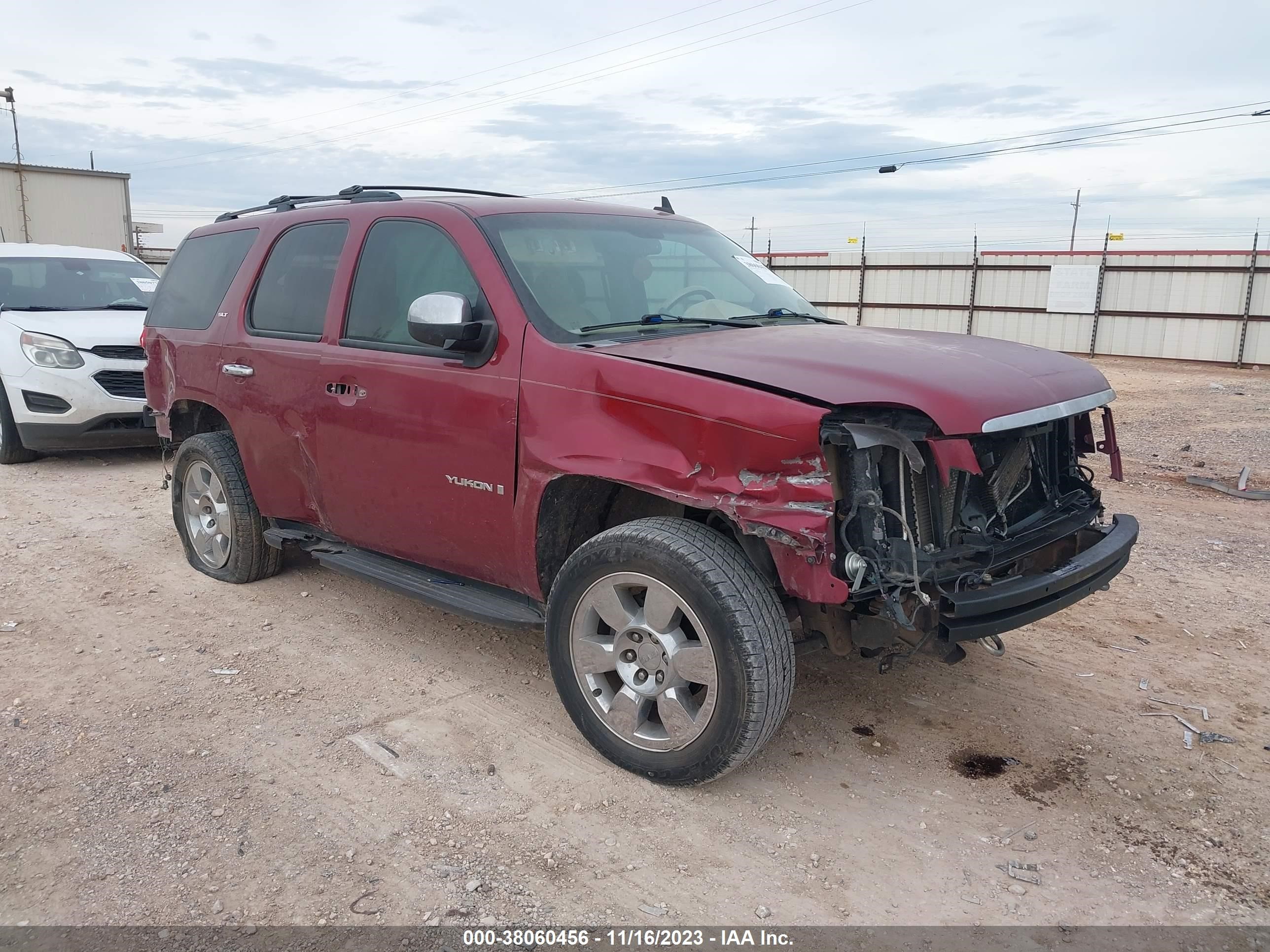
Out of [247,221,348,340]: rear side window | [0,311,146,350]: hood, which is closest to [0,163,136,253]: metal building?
[0,311,146,350]: hood

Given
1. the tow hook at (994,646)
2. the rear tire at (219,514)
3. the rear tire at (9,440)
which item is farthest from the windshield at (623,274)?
the rear tire at (9,440)

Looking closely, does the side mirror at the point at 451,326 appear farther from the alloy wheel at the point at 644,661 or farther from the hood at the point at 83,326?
the hood at the point at 83,326

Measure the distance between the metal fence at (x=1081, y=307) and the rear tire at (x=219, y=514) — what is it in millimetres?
13847

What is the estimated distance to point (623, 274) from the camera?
3920mm

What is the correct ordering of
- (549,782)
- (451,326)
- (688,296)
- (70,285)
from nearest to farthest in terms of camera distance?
(549,782) → (451,326) → (688,296) → (70,285)

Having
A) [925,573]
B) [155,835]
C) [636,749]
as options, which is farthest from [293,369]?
A: [925,573]

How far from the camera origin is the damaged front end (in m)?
2.84

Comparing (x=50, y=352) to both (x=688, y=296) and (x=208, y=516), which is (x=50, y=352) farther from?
(x=688, y=296)

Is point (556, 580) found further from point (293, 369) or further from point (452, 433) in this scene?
point (293, 369)

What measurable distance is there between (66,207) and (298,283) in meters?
21.3

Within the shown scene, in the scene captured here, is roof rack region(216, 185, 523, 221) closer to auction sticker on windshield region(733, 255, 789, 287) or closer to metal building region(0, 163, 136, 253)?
auction sticker on windshield region(733, 255, 789, 287)

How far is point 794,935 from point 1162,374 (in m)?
18.1

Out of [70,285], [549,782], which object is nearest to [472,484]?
[549,782]

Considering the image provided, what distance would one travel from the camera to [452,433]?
3660 millimetres
